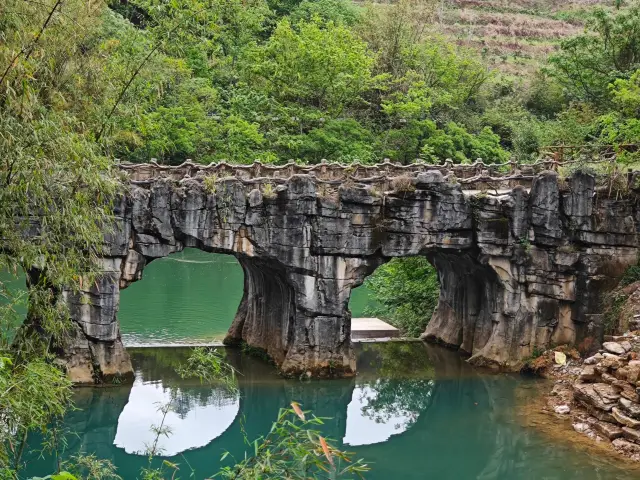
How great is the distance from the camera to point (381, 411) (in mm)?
16500

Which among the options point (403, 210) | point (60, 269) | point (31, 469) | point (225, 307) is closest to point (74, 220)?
point (60, 269)

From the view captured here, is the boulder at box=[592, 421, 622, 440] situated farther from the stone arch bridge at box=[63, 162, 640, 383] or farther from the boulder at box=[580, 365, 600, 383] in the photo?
the stone arch bridge at box=[63, 162, 640, 383]

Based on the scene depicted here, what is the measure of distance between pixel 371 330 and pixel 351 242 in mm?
6031

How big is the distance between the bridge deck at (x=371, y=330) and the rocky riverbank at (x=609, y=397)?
21.1 feet

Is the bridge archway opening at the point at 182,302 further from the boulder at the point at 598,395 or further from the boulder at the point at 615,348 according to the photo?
the boulder at the point at 615,348

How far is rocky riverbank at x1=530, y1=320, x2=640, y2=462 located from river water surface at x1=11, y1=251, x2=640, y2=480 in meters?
0.50

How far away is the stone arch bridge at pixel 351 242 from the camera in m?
15.8

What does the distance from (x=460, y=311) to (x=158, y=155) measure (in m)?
14.6

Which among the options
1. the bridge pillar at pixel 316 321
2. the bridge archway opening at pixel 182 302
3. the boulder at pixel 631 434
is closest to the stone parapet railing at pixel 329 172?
the bridge pillar at pixel 316 321

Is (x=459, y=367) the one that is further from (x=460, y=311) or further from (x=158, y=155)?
(x=158, y=155)

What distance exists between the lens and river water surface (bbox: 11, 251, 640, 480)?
521 inches

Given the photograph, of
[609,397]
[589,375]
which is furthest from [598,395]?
[589,375]

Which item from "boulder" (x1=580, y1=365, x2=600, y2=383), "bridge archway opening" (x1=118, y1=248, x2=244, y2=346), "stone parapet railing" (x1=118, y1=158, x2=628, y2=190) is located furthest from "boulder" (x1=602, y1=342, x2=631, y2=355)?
"bridge archway opening" (x1=118, y1=248, x2=244, y2=346)

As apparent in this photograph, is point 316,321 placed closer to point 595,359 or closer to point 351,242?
point 351,242
